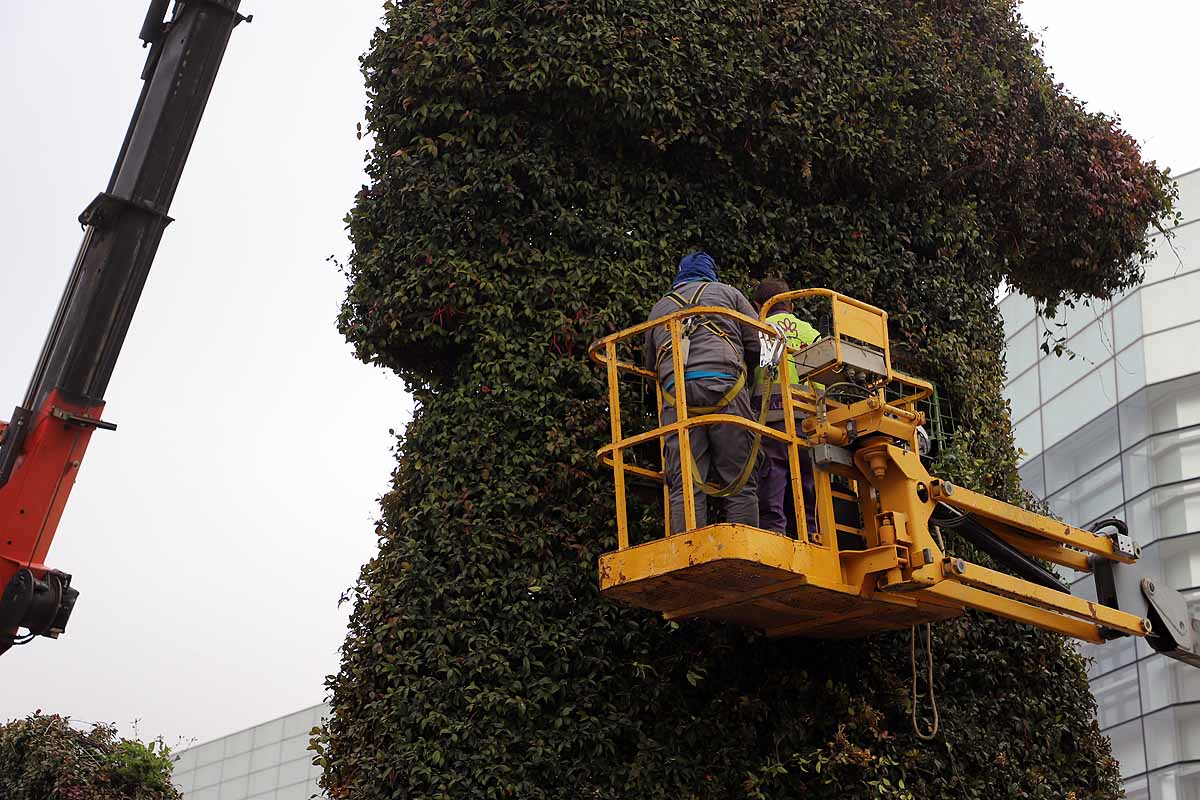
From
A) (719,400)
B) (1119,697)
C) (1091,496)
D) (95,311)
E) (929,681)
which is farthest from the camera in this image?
(1091,496)

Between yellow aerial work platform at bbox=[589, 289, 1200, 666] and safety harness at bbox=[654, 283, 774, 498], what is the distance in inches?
2.7

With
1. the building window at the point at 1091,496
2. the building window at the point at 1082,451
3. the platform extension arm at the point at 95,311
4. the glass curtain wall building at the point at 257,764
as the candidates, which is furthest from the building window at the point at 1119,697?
the glass curtain wall building at the point at 257,764

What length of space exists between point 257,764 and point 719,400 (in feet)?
181

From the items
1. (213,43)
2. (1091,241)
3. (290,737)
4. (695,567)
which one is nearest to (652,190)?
(213,43)

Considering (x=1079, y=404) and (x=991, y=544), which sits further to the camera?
(x=1079, y=404)

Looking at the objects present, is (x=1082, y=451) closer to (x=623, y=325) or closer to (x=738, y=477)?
(x=623, y=325)

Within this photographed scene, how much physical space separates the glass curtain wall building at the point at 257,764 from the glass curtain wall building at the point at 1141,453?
101 ft

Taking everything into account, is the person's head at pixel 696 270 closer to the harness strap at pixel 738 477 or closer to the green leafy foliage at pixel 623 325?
the green leafy foliage at pixel 623 325

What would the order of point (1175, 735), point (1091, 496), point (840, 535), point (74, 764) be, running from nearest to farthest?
point (840, 535) < point (74, 764) < point (1175, 735) < point (1091, 496)

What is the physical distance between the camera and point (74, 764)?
18922 mm

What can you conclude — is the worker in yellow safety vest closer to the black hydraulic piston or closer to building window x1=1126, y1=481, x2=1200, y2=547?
the black hydraulic piston

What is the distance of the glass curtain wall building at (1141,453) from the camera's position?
3109cm

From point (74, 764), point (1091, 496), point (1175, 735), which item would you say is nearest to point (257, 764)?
point (1091, 496)

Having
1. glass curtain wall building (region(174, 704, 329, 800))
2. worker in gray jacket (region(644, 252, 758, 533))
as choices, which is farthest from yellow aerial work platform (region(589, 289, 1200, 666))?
glass curtain wall building (region(174, 704, 329, 800))
